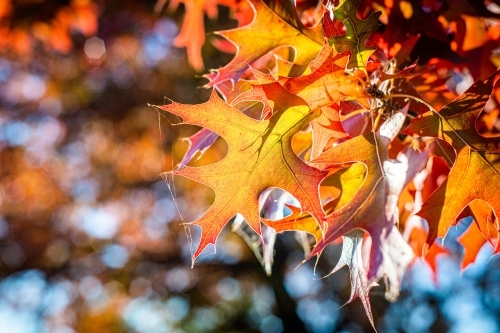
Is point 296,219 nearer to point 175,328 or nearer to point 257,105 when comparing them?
point 257,105

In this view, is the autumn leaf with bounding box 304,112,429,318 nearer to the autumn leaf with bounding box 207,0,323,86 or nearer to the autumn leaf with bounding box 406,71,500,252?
the autumn leaf with bounding box 406,71,500,252

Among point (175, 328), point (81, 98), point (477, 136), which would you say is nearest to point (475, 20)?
point (477, 136)

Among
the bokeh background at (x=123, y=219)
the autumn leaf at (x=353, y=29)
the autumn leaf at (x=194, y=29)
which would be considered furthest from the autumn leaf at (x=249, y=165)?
the bokeh background at (x=123, y=219)

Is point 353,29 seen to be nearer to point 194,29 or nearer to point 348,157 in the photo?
point 348,157

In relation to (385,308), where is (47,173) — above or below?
above

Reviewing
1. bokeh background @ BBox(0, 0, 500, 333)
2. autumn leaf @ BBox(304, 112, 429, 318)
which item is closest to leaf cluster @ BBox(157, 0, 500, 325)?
autumn leaf @ BBox(304, 112, 429, 318)

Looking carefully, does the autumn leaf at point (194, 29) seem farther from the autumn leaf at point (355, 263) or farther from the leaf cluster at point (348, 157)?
the autumn leaf at point (355, 263)
